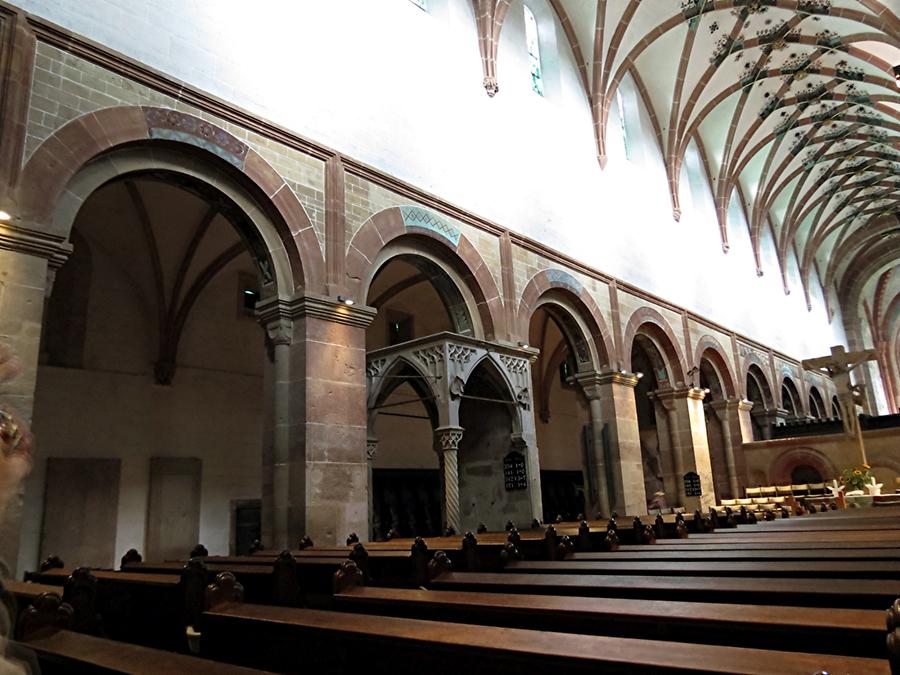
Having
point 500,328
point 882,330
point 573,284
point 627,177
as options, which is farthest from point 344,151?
point 882,330

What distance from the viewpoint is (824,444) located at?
63.3ft

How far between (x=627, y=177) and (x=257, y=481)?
1124 centimetres

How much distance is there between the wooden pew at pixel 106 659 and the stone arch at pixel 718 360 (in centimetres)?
1791

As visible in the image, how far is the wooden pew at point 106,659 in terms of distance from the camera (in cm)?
190

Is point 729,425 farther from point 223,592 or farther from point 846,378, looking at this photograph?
point 223,592

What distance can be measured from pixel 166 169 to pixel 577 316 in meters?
8.76

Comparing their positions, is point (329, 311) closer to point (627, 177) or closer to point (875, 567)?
point (875, 567)

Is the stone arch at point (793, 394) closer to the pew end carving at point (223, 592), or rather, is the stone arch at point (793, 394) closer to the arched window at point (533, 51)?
the arched window at point (533, 51)

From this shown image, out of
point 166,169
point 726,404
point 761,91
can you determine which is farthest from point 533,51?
point 726,404

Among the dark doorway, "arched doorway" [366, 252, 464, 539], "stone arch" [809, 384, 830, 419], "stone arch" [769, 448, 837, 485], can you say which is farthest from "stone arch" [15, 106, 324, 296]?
"stone arch" [809, 384, 830, 419]

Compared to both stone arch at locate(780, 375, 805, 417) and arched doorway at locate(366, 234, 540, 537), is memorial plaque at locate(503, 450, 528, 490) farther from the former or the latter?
stone arch at locate(780, 375, 805, 417)

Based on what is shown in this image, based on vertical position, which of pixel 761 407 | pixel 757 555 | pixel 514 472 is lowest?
pixel 757 555

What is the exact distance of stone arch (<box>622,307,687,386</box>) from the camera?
15.9 metres

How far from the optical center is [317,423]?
833cm
